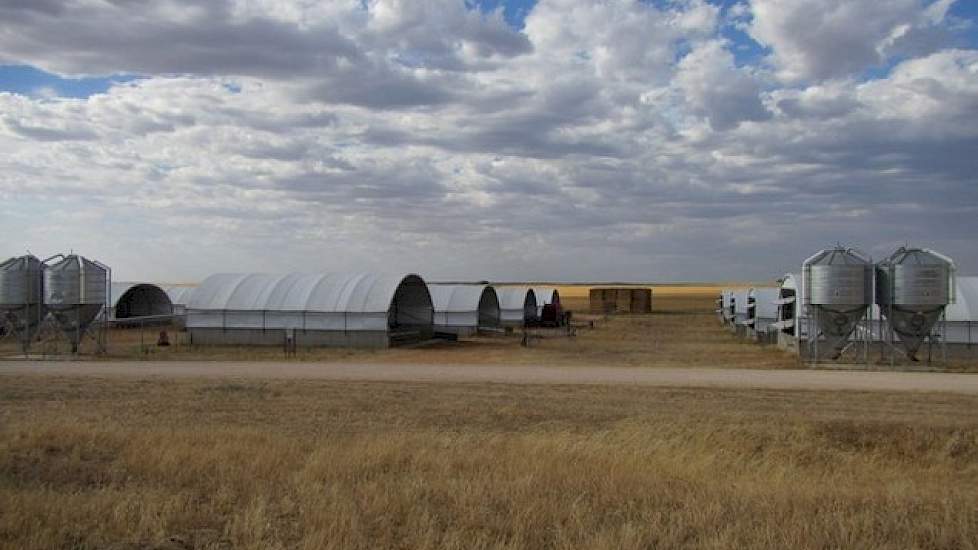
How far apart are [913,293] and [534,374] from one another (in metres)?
16.8

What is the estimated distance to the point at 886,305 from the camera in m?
36.4

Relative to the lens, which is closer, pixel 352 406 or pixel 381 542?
pixel 381 542

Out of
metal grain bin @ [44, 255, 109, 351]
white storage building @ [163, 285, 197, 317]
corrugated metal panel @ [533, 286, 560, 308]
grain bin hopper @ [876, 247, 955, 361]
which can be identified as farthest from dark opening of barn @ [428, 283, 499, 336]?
grain bin hopper @ [876, 247, 955, 361]

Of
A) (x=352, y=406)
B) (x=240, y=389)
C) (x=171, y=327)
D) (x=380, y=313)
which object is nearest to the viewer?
(x=352, y=406)

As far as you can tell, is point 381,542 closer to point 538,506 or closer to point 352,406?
point 538,506

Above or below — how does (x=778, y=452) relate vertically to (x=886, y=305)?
below

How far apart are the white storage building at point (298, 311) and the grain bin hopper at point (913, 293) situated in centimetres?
2184

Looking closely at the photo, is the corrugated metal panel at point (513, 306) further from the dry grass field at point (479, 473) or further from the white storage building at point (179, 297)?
the dry grass field at point (479, 473)

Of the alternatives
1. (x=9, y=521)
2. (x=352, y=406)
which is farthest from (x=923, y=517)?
(x=352, y=406)

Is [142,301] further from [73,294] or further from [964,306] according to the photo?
[964,306]

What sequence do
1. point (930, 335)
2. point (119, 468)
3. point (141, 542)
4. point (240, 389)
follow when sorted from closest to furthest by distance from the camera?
point (141, 542) < point (119, 468) < point (240, 389) < point (930, 335)

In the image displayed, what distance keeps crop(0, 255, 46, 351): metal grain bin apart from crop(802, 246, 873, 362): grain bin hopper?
3334 centimetres

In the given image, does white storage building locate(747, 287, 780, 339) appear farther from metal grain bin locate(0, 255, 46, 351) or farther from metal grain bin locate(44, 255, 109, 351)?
metal grain bin locate(0, 255, 46, 351)

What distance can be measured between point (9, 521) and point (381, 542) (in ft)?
11.0
